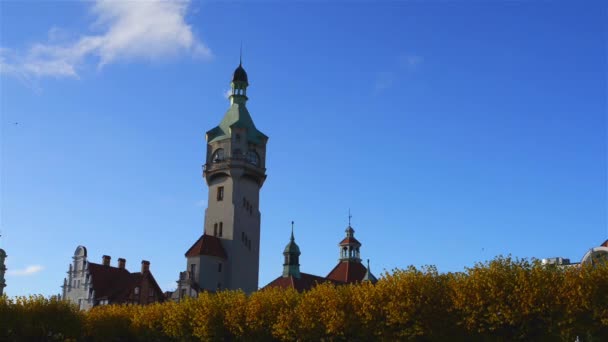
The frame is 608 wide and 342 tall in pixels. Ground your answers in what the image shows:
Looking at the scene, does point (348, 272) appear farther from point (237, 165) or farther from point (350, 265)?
point (237, 165)

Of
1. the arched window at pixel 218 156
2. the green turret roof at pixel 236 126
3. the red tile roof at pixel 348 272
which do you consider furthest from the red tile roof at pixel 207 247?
the red tile roof at pixel 348 272

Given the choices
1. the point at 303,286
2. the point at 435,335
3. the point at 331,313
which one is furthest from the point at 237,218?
the point at 435,335

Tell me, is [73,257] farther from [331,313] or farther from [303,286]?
[331,313]

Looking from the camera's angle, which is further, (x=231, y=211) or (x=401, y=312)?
(x=231, y=211)

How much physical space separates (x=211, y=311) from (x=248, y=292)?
42.0 m

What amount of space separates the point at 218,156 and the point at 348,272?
32.7 metres

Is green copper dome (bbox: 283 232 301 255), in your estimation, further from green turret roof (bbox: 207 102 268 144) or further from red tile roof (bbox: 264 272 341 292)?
green turret roof (bbox: 207 102 268 144)

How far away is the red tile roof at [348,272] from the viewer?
12131 centimetres

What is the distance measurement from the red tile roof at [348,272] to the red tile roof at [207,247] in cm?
2559

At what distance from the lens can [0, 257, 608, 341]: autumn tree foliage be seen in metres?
47.6

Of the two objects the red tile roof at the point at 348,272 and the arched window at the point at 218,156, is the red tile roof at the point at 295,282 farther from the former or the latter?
the arched window at the point at 218,156

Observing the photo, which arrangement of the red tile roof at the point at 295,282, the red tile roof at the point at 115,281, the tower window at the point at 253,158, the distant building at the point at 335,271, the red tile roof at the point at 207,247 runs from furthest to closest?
1. the tower window at the point at 253,158
2. the distant building at the point at 335,271
3. the red tile roof at the point at 295,282
4. the red tile roof at the point at 207,247
5. the red tile roof at the point at 115,281

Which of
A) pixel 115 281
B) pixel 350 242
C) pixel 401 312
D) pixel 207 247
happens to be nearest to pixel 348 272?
pixel 350 242

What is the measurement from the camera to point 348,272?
12206 centimetres
